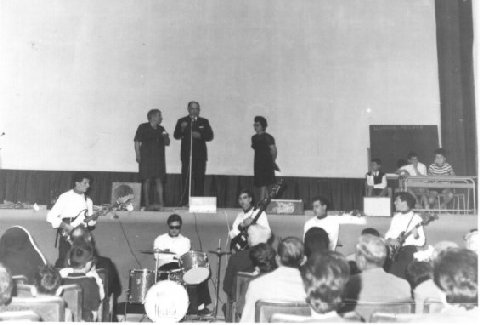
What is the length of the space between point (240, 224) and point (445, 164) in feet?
13.8

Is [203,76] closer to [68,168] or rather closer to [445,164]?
[68,168]

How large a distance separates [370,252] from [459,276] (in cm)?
82

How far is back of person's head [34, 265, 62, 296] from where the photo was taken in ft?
8.98

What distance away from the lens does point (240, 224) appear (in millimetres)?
5641

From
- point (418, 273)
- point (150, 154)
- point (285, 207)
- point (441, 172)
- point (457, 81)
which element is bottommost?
point (418, 273)

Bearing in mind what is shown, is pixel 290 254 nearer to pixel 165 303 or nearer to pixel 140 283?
pixel 165 303

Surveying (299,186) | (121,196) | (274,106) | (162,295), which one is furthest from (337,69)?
(162,295)

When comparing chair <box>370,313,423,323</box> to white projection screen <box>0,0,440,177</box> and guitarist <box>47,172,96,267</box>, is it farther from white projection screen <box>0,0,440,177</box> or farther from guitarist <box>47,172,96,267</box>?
white projection screen <box>0,0,440,177</box>

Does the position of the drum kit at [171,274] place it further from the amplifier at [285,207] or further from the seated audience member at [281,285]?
the amplifier at [285,207]

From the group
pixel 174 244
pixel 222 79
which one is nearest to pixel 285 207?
pixel 174 244

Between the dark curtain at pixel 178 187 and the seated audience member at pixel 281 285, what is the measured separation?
22.1ft

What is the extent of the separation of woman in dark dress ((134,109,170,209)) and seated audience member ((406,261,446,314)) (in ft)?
16.3

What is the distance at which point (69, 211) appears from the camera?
5.54m

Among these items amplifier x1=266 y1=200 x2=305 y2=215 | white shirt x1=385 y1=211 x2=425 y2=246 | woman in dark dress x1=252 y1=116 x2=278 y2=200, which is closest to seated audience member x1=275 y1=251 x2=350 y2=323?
white shirt x1=385 y1=211 x2=425 y2=246
